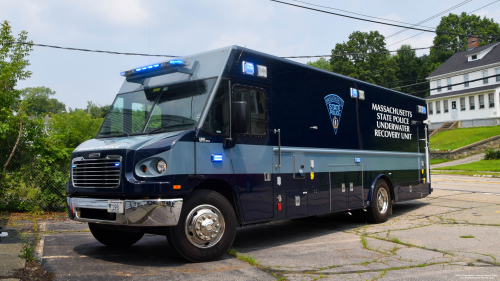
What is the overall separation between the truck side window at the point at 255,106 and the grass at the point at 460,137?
37.8 meters

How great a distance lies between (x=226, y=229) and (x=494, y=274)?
341 centimetres

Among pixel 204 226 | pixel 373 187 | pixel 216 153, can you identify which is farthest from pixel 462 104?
pixel 204 226

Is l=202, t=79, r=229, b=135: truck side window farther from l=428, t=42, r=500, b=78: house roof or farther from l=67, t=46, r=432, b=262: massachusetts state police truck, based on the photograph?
l=428, t=42, r=500, b=78: house roof

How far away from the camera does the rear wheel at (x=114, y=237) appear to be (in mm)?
7073

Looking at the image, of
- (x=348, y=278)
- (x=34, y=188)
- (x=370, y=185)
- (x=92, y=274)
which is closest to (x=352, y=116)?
(x=370, y=185)

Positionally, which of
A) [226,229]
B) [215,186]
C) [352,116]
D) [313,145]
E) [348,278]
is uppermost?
[352,116]

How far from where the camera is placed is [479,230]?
324 inches

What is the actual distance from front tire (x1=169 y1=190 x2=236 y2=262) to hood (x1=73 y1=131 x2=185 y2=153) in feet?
2.94

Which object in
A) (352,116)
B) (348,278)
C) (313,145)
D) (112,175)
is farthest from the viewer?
(352,116)

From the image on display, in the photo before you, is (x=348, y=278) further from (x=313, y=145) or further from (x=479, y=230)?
(x=479, y=230)

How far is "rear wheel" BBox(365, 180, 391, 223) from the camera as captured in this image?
965cm

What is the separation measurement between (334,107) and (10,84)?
7779 mm

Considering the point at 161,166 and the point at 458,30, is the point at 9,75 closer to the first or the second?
the point at 161,166

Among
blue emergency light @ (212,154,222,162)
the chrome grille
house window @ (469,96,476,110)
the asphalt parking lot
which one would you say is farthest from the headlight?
house window @ (469,96,476,110)
